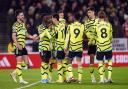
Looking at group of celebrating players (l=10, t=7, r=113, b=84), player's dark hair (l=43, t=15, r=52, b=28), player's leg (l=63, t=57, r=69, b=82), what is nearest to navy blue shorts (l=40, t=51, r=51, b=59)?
group of celebrating players (l=10, t=7, r=113, b=84)

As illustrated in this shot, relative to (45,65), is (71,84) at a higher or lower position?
lower

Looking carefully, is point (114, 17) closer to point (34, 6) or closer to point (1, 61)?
point (34, 6)

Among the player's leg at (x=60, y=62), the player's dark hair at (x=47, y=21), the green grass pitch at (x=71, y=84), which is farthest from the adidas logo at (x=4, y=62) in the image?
the player's dark hair at (x=47, y=21)

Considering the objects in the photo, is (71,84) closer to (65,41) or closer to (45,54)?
(45,54)

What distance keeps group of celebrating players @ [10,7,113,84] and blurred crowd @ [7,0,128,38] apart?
10.8m

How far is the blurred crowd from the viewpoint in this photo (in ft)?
111

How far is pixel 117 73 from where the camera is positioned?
2681cm

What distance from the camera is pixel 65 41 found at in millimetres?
→ 21906

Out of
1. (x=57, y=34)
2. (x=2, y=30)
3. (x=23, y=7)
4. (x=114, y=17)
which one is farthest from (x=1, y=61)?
(x=57, y=34)

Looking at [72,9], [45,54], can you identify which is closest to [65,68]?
[45,54]

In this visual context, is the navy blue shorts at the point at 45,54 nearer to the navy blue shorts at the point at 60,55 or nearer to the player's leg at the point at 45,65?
the player's leg at the point at 45,65

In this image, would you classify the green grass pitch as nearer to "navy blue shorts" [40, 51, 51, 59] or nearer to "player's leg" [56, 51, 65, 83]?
"player's leg" [56, 51, 65, 83]

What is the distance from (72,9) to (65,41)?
13170mm

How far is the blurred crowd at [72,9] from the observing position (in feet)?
111
